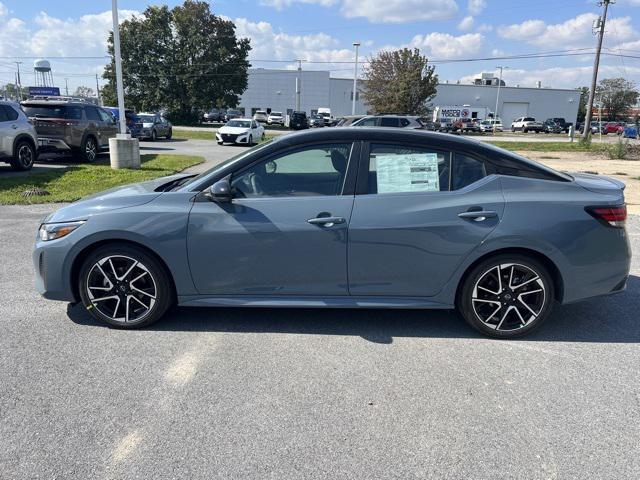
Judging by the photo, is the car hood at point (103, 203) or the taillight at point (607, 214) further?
the car hood at point (103, 203)

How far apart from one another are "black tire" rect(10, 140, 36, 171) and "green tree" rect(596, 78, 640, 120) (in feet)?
356

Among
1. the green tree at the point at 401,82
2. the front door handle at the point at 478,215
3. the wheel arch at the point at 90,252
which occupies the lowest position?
the wheel arch at the point at 90,252

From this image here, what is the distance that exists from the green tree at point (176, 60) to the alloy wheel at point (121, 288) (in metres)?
52.7

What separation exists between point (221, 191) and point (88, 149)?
1398 centimetres

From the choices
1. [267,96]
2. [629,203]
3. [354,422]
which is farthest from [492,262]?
[267,96]

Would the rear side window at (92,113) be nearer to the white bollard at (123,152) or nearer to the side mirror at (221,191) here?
the white bollard at (123,152)

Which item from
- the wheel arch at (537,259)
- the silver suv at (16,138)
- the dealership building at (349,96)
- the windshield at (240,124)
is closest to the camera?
the wheel arch at (537,259)

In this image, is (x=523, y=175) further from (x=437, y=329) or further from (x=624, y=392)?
(x=624, y=392)

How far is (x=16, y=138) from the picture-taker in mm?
12609

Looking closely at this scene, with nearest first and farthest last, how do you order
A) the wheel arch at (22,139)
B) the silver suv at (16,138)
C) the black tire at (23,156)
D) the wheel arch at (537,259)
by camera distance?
the wheel arch at (537,259) → the silver suv at (16,138) → the wheel arch at (22,139) → the black tire at (23,156)

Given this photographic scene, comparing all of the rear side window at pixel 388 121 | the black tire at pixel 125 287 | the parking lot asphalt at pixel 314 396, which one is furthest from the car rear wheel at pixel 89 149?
the black tire at pixel 125 287

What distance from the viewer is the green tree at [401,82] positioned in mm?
54344

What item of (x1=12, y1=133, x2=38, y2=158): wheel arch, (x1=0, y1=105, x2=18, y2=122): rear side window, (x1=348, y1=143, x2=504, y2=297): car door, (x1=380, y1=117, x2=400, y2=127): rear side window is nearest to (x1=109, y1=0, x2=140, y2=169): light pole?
(x1=12, y1=133, x2=38, y2=158): wheel arch

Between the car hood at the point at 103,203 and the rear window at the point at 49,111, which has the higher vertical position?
the rear window at the point at 49,111
